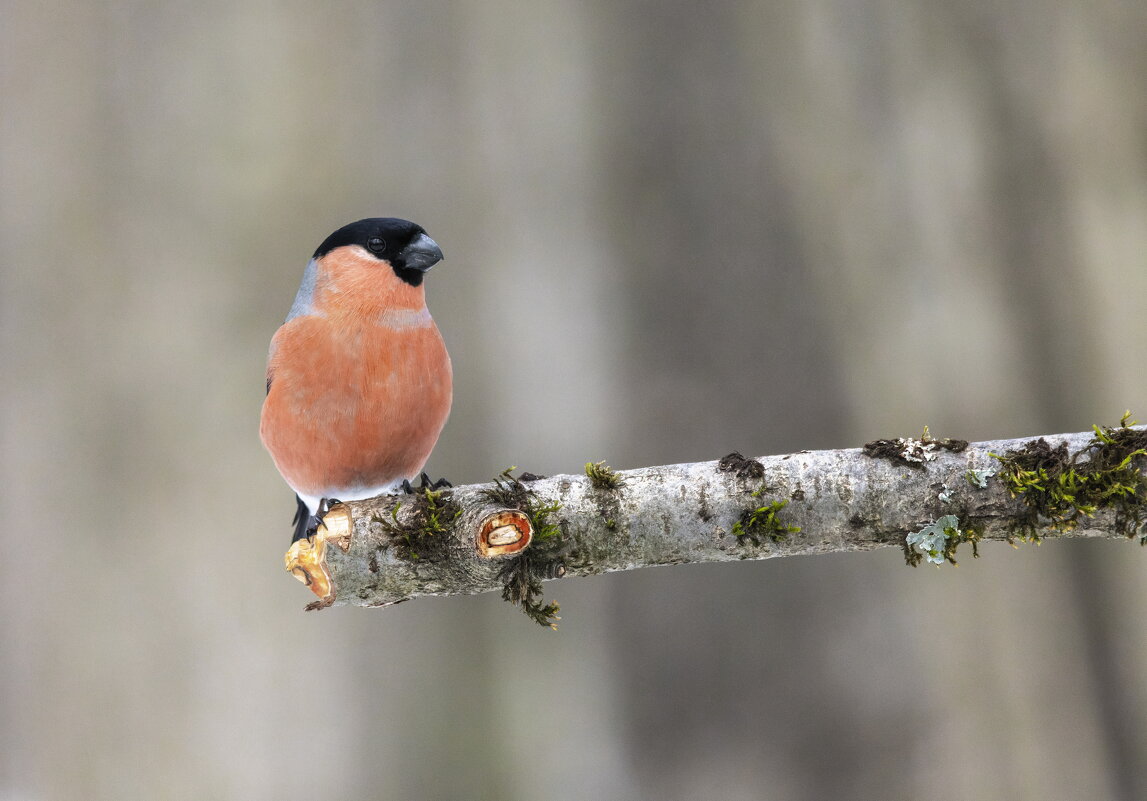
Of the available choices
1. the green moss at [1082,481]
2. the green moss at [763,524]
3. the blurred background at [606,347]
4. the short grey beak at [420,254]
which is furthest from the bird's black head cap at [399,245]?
the blurred background at [606,347]

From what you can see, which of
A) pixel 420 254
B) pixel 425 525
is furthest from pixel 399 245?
pixel 425 525

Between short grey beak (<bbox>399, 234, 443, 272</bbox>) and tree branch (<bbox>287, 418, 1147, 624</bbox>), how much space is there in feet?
1.30

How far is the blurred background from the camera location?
2342 millimetres


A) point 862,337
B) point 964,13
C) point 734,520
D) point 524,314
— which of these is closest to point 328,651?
point 524,314

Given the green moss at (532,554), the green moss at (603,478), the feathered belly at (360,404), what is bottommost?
the green moss at (532,554)

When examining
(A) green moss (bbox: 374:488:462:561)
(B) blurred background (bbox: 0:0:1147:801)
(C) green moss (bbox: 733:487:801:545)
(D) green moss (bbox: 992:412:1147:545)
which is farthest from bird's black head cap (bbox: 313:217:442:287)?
(B) blurred background (bbox: 0:0:1147:801)

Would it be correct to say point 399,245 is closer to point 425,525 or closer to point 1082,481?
point 425,525

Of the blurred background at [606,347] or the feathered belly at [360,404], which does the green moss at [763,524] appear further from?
the blurred background at [606,347]

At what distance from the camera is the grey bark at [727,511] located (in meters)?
1.03

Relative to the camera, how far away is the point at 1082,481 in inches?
38.3

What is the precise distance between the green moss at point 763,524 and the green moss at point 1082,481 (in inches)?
9.6

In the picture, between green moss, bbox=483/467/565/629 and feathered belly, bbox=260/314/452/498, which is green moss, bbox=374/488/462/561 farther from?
feathered belly, bbox=260/314/452/498

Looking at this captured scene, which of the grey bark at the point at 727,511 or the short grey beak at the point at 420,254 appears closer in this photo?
the grey bark at the point at 727,511

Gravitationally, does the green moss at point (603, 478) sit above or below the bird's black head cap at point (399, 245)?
below
